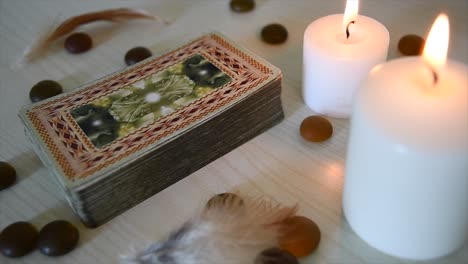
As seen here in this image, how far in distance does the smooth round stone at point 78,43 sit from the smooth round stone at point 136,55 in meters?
0.07

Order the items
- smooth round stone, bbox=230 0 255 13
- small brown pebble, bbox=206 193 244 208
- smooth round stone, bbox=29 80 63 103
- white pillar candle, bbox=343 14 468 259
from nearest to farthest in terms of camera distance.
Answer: white pillar candle, bbox=343 14 468 259 → small brown pebble, bbox=206 193 244 208 → smooth round stone, bbox=29 80 63 103 → smooth round stone, bbox=230 0 255 13

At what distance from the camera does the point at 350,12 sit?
59cm

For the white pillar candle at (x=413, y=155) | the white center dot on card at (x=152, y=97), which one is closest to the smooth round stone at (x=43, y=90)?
the white center dot on card at (x=152, y=97)

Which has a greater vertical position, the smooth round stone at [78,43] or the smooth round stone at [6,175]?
the smooth round stone at [78,43]

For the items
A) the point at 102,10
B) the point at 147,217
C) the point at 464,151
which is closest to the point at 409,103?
the point at 464,151

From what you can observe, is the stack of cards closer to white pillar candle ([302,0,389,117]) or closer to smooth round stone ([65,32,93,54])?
white pillar candle ([302,0,389,117])

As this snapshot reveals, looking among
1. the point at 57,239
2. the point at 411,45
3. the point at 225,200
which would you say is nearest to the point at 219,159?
the point at 225,200

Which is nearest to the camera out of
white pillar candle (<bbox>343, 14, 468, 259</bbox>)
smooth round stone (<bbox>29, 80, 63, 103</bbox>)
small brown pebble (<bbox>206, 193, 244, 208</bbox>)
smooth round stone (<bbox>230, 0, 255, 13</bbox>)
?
Result: white pillar candle (<bbox>343, 14, 468, 259</bbox>)

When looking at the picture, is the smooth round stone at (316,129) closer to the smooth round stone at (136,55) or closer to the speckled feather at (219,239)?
the speckled feather at (219,239)

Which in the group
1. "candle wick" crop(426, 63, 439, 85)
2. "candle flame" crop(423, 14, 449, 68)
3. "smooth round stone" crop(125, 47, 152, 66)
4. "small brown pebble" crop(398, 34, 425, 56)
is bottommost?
"small brown pebble" crop(398, 34, 425, 56)

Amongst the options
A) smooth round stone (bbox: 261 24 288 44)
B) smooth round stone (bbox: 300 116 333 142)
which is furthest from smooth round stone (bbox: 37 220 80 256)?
smooth round stone (bbox: 261 24 288 44)

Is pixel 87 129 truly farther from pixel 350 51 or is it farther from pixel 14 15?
pixel 14 15

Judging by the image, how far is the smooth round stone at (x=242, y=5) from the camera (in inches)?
31.0

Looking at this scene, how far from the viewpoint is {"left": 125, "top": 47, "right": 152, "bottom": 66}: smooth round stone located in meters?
0.71
